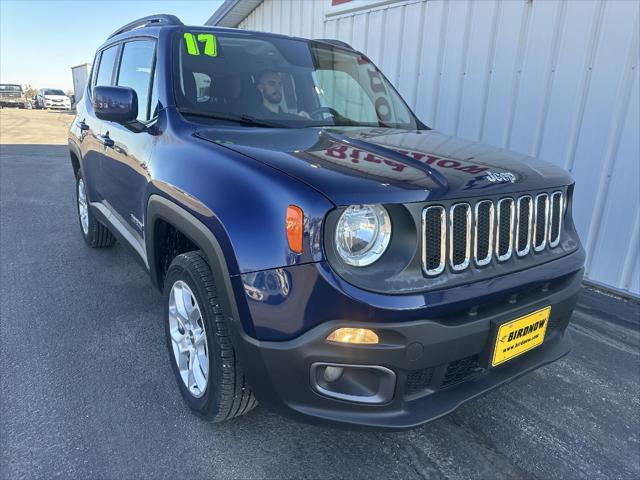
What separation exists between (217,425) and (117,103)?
1.74 metres

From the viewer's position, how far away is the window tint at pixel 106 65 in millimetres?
3749

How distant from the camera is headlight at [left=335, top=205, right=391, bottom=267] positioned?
5.28ft

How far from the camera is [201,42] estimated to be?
2.73 meters

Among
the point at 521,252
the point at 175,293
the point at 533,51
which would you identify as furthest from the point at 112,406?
the point at 533,51

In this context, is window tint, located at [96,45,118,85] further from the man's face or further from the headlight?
the headlight

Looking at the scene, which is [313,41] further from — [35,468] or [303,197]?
[35,468]

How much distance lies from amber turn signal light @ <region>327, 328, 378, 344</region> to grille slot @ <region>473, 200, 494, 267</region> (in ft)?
1.74

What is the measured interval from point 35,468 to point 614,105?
454 cm

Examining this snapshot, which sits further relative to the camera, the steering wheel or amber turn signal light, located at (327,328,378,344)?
the steering wheel

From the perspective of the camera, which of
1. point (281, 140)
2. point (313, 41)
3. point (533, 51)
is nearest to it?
point (281, 140)

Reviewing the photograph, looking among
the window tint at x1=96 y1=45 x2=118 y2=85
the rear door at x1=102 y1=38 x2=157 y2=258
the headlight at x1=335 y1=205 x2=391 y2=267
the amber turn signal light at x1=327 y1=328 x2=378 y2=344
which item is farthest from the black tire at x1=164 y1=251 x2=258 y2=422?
the window tint at x1=96 y1=45 x2=118 y2=85

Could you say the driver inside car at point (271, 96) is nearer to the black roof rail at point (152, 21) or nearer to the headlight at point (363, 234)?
the black roof rail at point (152, 21)

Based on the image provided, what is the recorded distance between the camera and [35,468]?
1.93 m

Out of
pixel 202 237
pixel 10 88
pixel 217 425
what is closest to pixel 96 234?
pixel 217 425
